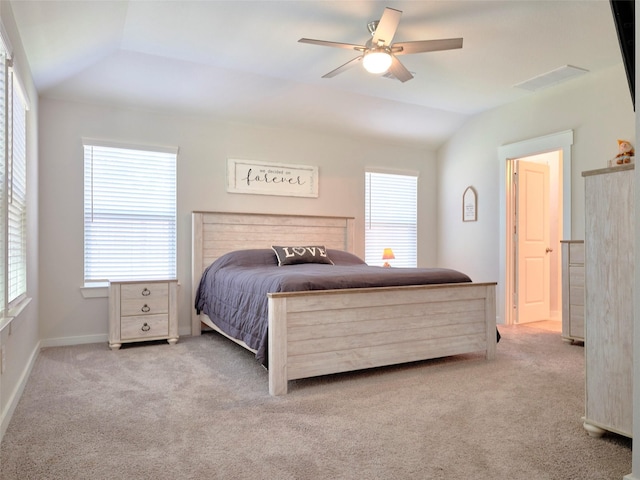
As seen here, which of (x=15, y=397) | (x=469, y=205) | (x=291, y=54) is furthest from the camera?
(x=469, y=205)

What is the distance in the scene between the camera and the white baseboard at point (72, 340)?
3969 millimetres

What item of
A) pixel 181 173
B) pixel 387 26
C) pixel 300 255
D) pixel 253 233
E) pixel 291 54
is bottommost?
pixel 300 255

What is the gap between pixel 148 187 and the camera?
446 cm

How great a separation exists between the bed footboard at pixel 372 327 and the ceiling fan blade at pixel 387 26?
162 centimetres

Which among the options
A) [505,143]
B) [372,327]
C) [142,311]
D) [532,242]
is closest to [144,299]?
[142,311]

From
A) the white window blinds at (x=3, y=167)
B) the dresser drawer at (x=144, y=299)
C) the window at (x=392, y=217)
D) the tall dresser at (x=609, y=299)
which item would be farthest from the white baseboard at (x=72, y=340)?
the tall dresser at (x=609, y=299)

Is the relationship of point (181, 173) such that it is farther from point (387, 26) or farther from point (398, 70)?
point (387, 26)

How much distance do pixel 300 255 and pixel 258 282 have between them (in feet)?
4.20

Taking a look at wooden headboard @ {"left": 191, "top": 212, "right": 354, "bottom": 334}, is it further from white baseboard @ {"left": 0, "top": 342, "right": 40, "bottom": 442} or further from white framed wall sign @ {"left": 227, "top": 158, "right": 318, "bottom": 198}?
white baseboard @ {"left": 0, "top": 342, "right": 40, "bottom": 442}

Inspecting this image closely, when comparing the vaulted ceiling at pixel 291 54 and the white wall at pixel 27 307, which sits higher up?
the vaulted ceiling at pixel 291 54

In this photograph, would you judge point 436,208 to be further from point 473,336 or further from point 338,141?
point 473,336

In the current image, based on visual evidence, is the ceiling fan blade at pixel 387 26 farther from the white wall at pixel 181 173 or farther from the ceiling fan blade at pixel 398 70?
the white wall at pixel 181 173

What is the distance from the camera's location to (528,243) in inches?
206

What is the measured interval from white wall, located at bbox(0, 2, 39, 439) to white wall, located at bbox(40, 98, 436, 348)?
26 cm
